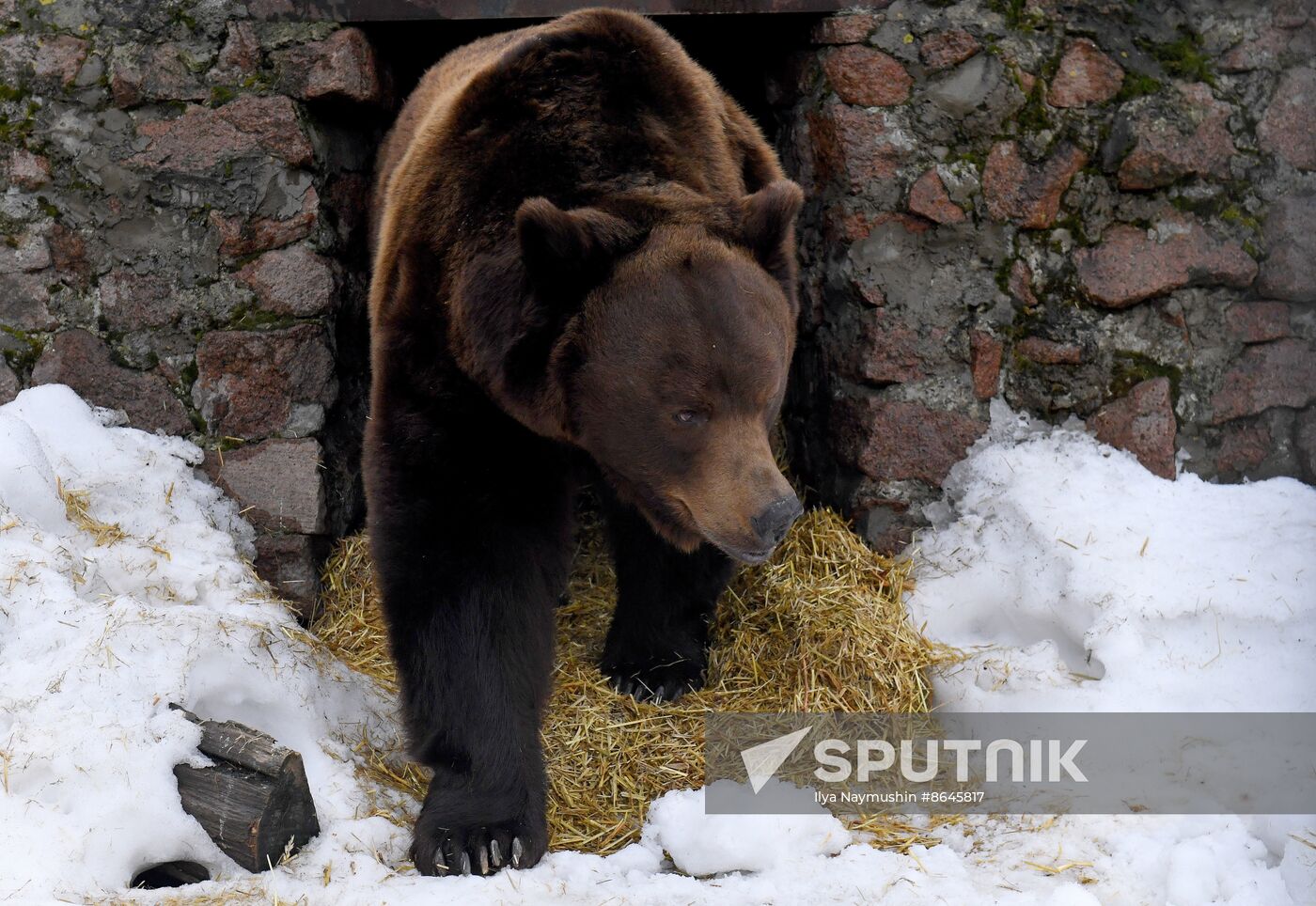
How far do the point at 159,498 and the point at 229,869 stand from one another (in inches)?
68.6

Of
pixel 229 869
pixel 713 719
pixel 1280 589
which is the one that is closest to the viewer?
pixel 229 869

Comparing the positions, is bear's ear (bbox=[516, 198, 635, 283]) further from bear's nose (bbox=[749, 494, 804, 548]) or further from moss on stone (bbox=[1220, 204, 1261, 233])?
moss on stone (bbox=[1220, 204, 1261, 233])

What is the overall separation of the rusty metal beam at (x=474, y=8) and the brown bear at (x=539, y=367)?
0.72m

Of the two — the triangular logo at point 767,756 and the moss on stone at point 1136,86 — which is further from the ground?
the moss on stone at point 1136,86

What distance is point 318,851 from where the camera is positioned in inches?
124

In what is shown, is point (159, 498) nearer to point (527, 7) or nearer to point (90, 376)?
point (90, 376)

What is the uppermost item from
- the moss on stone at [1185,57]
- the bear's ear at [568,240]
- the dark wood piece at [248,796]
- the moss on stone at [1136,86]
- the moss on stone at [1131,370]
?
the moss on stone at [1185,57]

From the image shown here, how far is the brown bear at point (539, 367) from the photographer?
3.15 m

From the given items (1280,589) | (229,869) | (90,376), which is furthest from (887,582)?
(90,376)

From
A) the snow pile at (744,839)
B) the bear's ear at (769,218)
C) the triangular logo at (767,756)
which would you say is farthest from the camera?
the triangular logo at (767,756)

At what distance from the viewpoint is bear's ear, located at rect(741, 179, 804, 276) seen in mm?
3340

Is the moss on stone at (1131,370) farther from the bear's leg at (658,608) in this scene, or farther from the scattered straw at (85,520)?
the scattered straw at (85,520)

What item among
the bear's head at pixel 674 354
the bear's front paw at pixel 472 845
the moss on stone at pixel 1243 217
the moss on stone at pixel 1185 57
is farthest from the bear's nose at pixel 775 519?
the moss on stone at pixel 1185 57

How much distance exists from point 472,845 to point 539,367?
128 centimetres
